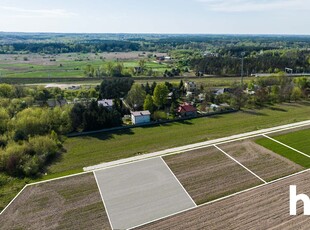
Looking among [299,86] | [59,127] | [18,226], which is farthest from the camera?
[299,86]

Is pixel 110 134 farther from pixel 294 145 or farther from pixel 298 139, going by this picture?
pixel 298 139

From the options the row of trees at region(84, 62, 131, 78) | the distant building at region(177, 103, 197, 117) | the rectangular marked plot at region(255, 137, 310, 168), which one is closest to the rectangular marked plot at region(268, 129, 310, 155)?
the rectangular marked plot at region(255, 137, 310, 168)

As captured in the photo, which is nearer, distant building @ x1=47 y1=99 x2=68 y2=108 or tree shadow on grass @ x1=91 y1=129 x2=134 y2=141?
tree shadow on grass @ x1=91 y1=129 x2=134 y2=141

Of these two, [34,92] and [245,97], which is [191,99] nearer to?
[245,97]

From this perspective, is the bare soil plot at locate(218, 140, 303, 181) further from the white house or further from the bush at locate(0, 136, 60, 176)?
the bush at locate(0, 136, 60, 176)

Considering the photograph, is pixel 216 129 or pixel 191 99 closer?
pixel 216 129

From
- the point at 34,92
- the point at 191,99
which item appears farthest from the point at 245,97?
the point at 34,92
